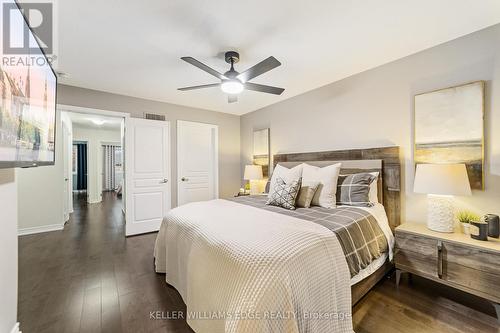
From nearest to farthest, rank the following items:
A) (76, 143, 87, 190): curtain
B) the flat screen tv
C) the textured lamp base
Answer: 1. the flat screen tv
2. the textured lamp base
3. (76, 143, 87, 190): curtain

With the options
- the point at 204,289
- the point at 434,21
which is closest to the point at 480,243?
the point at 434,21

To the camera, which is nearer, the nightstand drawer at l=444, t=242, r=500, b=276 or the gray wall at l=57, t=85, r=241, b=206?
the nightstand drawer at l=444, t=242, r=500, b=276

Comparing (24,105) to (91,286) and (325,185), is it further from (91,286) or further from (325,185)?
(325,185)

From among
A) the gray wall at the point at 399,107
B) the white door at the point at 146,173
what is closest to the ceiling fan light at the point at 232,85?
the gray wall at the point at 399,107

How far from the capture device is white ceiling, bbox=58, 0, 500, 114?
5.37 feet

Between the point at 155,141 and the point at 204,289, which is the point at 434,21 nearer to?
the point at 204,289

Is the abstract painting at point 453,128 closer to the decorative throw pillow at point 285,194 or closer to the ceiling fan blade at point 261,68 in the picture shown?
the decorative throw pillow at point 285,194

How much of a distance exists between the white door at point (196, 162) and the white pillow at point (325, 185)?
8.28ft

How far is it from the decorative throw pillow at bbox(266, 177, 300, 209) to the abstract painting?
1385 millimetres

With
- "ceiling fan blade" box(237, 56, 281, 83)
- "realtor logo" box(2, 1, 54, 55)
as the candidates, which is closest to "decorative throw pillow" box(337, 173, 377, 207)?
"ceiling fan blade" box(237, 56, 281, 83)

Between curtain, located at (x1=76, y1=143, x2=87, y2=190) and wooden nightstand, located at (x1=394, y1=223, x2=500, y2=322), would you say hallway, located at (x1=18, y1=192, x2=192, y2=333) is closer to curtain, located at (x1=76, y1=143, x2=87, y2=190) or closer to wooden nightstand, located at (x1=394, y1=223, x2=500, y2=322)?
wooden nightstand, located at (x1=394, y1=223, x2=500, y2=322)

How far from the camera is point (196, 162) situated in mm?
4422

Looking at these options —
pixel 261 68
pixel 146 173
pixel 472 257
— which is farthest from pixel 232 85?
pixel 472 257

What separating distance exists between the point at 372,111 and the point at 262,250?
2.46 meters
